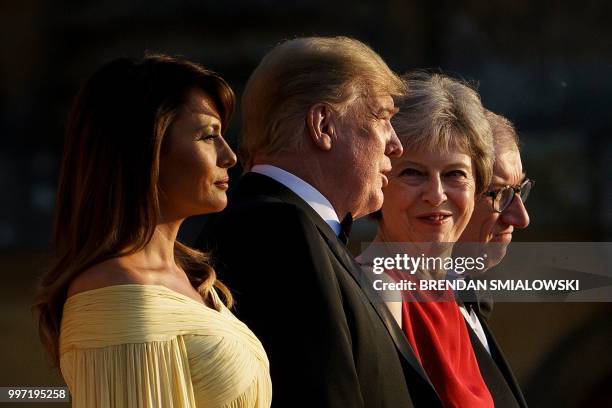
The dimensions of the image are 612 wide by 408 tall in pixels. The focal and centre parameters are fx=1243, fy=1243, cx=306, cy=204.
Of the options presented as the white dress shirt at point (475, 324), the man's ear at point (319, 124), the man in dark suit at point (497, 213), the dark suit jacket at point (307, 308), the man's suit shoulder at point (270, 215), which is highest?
the man's ear at point (319, 124)

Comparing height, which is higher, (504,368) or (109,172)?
(109,172)

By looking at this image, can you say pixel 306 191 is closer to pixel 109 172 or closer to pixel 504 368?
pixel 109 172

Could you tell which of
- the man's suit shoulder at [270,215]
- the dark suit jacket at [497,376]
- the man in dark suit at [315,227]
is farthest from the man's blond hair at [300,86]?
the dark suit jacket at [497,376]

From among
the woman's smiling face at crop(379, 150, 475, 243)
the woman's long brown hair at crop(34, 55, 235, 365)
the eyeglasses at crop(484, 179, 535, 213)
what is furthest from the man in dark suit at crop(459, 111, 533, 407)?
the woman's long brown hair at crop(34, 55, 235, 365)

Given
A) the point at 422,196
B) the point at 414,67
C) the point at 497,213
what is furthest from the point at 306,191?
the point at 414,67

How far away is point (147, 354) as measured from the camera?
1652 millimetres

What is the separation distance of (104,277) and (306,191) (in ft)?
1.60

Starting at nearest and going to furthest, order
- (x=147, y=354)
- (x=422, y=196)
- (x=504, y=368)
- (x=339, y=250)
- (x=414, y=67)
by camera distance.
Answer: (x=147, y=354) < (x=339, y=250) < (x=422, y=196) < (x=504, y=368) < (x=414, y=67)

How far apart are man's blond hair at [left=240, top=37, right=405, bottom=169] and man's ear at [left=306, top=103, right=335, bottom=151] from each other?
1cm

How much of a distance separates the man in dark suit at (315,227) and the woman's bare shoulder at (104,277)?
0.28 meters

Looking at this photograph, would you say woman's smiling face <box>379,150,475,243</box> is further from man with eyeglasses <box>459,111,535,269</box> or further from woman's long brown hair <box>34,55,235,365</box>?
woman's long brown hair <box>34,55,235,365</box>

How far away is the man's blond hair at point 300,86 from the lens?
6.91ft

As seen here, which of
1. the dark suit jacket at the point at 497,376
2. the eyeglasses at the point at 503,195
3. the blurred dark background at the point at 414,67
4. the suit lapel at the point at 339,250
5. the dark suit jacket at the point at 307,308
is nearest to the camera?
the dark suit jacket at the point at 307,308

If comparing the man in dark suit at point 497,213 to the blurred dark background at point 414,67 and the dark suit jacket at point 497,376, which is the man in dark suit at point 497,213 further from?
the blurred dark background at point 414,67
